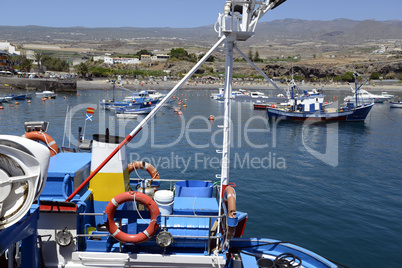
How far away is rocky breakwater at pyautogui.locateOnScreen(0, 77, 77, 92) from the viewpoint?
331 feet

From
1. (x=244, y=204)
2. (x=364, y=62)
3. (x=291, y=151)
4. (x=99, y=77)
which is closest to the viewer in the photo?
(x=244, y=204)

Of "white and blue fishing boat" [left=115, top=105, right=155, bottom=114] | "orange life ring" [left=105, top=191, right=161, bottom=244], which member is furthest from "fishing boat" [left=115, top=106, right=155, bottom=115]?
"orange life ring" [left=105, top=191, right=161, bottom=244]

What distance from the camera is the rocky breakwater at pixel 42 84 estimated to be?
101 metres

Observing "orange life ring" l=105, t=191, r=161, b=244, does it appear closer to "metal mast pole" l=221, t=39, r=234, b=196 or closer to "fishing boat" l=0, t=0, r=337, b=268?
"fishing boat" l=0, t=0, r=337, b=268

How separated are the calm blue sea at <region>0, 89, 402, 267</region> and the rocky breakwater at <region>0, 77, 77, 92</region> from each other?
143 feet

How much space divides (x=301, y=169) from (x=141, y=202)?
23.5 meters

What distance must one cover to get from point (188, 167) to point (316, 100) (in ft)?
133

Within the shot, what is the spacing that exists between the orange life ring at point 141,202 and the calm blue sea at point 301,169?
382 inches

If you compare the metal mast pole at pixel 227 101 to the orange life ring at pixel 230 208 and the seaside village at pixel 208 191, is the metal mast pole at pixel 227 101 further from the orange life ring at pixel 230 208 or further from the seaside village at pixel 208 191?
the orange life ring at pixel 230 208

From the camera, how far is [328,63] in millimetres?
194250

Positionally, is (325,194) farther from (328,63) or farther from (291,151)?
(328,63)

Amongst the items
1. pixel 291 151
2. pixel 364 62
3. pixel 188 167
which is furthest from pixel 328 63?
pixel 188 167

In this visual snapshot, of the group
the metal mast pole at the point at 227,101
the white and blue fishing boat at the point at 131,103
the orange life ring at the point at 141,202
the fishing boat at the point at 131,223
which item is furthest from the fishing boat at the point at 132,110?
the orange life ring at the point at 141,202

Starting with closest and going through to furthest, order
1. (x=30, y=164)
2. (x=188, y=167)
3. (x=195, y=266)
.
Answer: (x=30, y=164), (x=195, y=266), (x=188, y=167)
